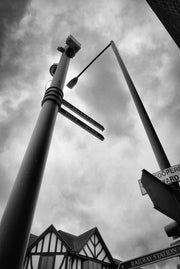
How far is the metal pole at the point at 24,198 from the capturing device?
1.55 m

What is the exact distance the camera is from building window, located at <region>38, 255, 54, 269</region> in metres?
16.8

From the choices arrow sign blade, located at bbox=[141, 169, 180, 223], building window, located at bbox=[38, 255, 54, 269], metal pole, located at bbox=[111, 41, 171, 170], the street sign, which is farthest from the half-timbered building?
arrow sign blade, located at bbox=[141, 169, 180, 223]

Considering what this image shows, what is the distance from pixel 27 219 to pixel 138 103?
10.2 feet

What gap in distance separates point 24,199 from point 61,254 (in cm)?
1964

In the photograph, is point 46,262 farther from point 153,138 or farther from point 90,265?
point 153,138

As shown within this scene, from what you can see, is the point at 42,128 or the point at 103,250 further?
the point at 103,250

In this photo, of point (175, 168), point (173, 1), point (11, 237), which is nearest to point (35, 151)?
point (11, 237)

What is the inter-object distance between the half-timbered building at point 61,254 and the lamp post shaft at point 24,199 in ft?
60.7

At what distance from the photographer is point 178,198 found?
2400 millimetres

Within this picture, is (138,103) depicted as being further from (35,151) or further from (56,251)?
(56,251)

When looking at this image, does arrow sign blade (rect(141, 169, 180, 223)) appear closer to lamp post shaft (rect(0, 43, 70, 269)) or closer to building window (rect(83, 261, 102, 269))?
lamp post shaft (rect(0, 43, 70, 269))

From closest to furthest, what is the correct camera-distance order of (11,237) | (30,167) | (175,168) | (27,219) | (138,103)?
(11,237), (27,219), (30,167), (175,168), (138,103)

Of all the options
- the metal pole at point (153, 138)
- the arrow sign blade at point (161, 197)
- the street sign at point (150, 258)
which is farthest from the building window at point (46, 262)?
the arrow sign blade at point (161, 197)

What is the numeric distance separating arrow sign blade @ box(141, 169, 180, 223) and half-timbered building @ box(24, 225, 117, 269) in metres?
18.5
